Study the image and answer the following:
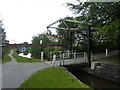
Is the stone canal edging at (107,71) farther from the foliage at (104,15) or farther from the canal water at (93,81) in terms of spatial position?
the foliage at (104,15)

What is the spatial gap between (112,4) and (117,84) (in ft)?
14.8

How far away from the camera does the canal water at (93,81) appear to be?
258 inches

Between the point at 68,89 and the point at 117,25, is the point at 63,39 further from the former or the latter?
the point at 68,89

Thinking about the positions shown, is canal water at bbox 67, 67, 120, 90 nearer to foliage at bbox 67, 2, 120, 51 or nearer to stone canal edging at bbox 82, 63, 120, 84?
stone canal edging at bbox 82, 63, 120, 84

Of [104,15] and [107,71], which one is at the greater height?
[104,15]

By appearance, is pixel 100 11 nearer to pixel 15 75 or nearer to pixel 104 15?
pixel 104 15

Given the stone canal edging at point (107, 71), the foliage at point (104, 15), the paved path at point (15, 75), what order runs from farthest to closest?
the stone canal edging at point (107, 71) < the foliage at point (104, 15) < the paved path at point (15, 75)

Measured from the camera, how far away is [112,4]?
562 centimetres

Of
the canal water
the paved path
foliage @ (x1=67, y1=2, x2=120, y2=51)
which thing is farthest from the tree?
the paved path

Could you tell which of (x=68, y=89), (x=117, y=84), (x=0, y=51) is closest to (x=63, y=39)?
(x=0, y=51)

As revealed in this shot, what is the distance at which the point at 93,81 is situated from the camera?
7527mm

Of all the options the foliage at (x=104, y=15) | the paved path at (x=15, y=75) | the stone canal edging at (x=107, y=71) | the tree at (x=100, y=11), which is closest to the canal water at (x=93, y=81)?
the stone canal edging at (x=107, y=71)

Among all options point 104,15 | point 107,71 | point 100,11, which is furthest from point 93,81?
point 100,11

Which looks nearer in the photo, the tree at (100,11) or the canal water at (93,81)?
the tree at (100,11)
